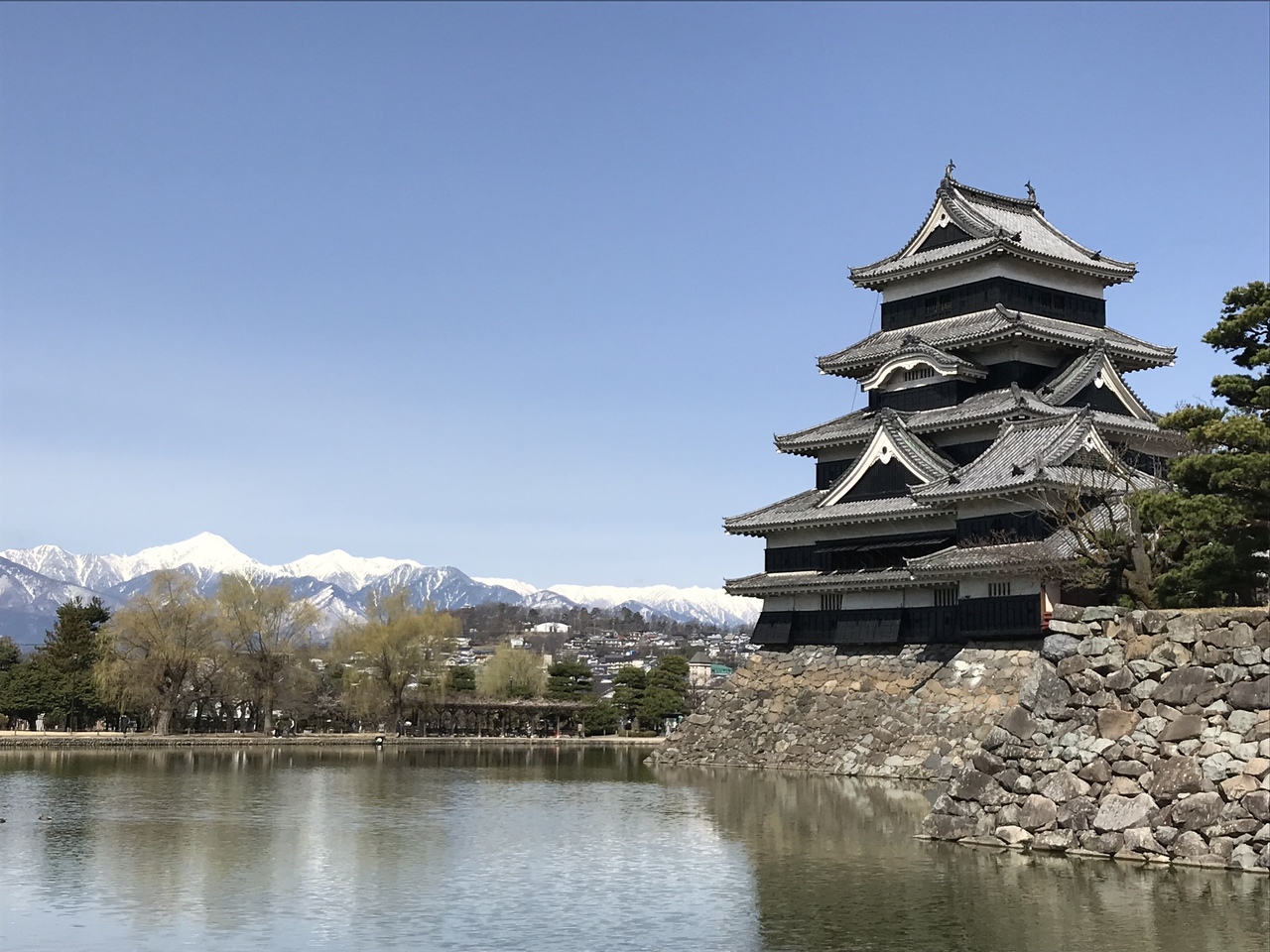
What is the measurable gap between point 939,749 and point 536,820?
1319 cm

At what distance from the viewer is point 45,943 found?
14711mm

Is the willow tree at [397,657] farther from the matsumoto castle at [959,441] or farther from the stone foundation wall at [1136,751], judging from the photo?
the stone foundation wall at [1136,751]

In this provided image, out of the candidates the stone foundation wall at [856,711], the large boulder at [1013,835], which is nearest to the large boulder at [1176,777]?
the large boulder at [1013,835]

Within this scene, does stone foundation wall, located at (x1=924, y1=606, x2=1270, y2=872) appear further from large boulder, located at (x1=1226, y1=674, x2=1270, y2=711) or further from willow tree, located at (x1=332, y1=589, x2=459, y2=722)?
willow tree, located at (x1=332, y1=589, x2=459, y2=722)

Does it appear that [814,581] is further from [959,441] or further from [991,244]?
[991,244]

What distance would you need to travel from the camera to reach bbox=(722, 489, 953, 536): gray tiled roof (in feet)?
135

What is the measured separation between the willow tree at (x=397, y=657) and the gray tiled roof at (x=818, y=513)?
87.8 feet

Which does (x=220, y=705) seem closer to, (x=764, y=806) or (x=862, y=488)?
(x=862, y=488)

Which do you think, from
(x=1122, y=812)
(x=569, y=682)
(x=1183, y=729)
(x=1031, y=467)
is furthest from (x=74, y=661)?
(x=1183, y=729)

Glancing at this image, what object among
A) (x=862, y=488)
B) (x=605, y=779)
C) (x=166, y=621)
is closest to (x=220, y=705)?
(x=166, y=621)

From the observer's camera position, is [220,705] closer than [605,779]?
No

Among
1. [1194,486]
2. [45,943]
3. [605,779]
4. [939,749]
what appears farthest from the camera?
[605,779]

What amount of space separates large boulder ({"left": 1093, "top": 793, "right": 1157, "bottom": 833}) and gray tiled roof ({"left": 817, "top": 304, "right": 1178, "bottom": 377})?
22.7 m

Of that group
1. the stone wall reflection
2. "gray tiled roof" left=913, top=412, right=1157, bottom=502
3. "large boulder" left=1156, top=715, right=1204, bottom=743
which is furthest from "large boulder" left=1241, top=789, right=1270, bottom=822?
"gray tiled roof" left=913, top=412, right=1157, bottom=502
